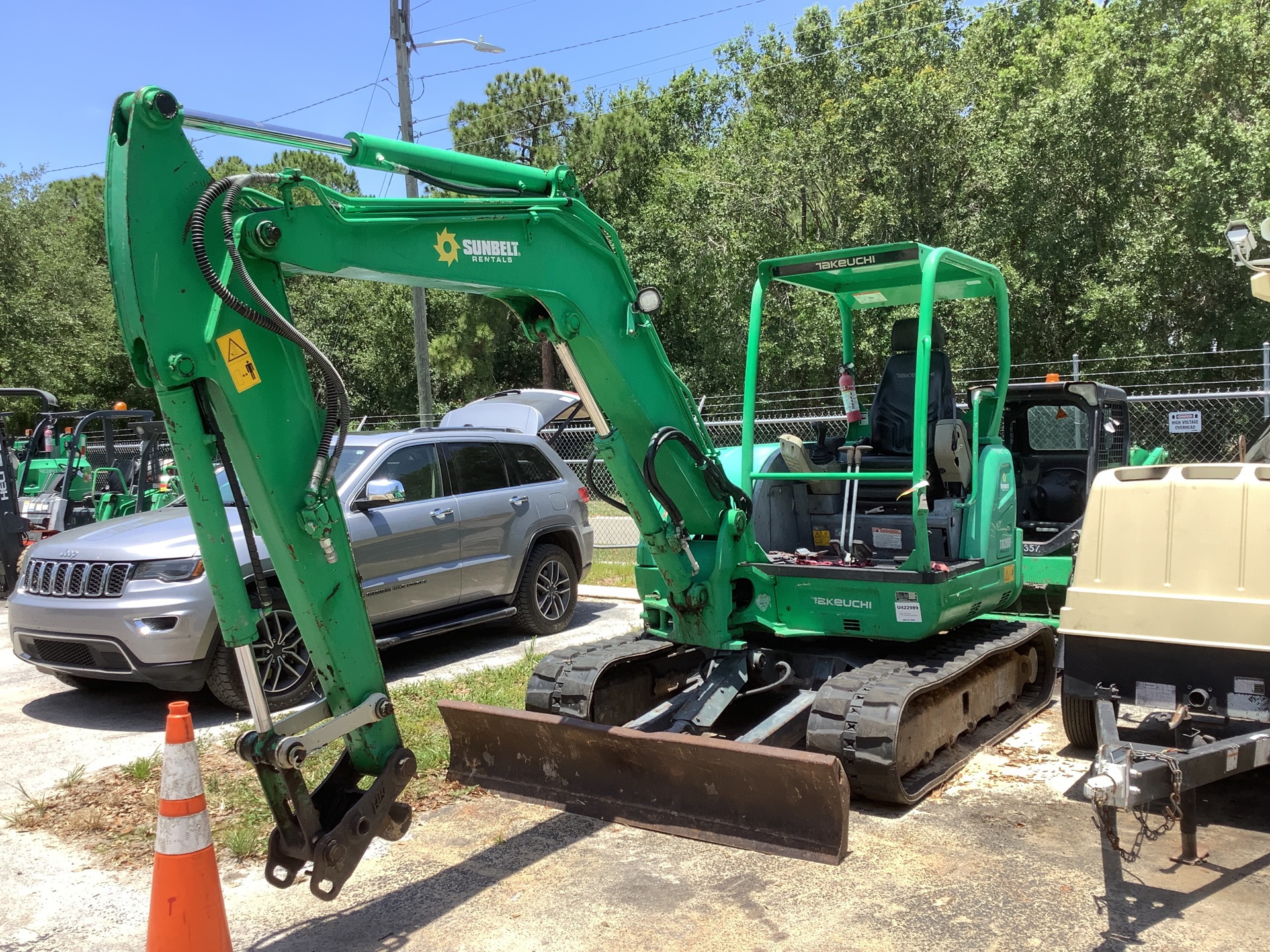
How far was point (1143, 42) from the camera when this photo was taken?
73.7 ft

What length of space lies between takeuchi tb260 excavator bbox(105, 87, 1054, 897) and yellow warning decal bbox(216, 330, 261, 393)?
11 mm

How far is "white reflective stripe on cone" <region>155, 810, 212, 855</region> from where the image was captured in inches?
146

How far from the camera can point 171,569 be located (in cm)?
722

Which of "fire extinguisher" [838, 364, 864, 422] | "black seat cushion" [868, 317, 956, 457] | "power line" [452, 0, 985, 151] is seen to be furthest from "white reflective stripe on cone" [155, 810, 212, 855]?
"power line" [452, 0, 985, 151]

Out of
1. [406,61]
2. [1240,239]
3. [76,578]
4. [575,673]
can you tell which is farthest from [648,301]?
[406,61]

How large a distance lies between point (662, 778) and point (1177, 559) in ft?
8.42

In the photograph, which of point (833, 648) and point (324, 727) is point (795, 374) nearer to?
point (833, 648)

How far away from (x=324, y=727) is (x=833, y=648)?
348 cm

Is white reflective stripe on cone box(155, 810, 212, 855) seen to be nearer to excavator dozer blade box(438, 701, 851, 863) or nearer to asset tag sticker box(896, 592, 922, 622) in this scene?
excavator dozer blade box(438, 701, 851, 863)

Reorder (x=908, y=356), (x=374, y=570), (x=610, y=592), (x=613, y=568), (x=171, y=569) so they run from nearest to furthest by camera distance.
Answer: (x=908, y=356), (x=171, y=569), (x=374, y=570), (x=610, y=592), (x=613, y=568)

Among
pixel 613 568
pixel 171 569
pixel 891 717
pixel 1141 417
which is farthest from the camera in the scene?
pixel 1141 417

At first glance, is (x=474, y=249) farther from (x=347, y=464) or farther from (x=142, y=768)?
(x=347, y=464)

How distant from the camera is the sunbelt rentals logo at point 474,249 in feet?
14.8

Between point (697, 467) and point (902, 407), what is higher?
point (902, 407)
